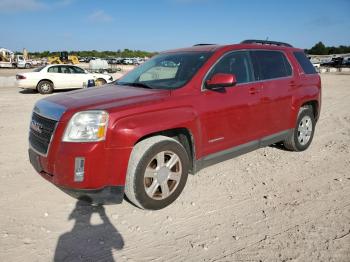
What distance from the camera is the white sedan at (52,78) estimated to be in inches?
609

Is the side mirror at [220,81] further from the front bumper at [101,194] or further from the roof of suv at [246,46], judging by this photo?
the front bumper at [101,194]

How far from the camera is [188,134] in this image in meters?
4.07

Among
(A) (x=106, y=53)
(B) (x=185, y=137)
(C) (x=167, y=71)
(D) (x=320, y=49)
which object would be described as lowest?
(B) (x=185, y=137)

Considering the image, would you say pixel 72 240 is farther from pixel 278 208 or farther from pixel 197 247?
pixel 278 208

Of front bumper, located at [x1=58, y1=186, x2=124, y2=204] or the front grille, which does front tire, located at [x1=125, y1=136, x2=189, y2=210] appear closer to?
front bumper, located at [x1=58, y1=186, x2=124, y2=204]

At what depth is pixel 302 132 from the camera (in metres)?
6.05

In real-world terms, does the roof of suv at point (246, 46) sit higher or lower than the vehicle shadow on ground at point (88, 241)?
higher

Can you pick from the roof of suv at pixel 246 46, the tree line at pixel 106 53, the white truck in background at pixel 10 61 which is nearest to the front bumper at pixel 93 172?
the roof of suv at pixel 246 46

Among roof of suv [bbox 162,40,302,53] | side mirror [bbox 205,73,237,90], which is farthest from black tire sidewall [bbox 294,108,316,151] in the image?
side mirror [bbox 205,73,237,90]

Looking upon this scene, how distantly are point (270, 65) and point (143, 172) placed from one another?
2.91 meters

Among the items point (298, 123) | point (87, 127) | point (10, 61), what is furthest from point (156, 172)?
point (10, 61)

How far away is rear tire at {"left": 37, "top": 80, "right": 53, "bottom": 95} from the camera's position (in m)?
15.7

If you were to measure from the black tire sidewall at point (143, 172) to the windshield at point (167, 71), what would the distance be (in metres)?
0.79

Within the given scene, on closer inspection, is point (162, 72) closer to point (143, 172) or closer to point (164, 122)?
point (164, 122)
